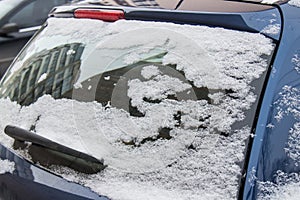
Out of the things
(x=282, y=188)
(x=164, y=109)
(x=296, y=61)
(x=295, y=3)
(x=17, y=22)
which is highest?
(x=295, y=3)

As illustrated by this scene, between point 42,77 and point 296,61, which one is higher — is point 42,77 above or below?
below

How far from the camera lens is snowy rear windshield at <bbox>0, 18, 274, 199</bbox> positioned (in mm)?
1495

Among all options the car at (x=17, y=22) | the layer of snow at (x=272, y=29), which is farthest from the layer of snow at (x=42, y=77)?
the car at (x=17, y=22)

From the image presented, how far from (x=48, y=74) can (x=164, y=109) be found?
66 centimetres

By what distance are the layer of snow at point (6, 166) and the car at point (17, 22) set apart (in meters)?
3.68

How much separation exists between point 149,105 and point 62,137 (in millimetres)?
354

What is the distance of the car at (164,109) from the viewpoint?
147 cm

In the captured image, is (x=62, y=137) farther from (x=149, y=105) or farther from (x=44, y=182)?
(x=149, y=105)

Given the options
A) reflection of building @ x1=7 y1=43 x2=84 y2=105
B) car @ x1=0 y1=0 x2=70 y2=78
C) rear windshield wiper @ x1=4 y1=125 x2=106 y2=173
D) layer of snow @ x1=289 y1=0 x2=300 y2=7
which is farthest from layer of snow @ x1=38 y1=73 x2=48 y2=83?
car @ x1=0 y1=0 x2=70 y2=78

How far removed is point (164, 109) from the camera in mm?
1662

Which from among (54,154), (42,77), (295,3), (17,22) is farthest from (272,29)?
(17,22)

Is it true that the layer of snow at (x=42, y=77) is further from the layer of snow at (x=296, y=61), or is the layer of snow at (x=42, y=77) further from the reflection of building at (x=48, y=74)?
the layer of snow at (x=296, y=61)

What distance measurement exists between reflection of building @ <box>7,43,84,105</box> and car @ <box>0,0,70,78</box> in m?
3.32

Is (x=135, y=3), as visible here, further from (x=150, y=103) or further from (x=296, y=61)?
(x=296, y=61)
